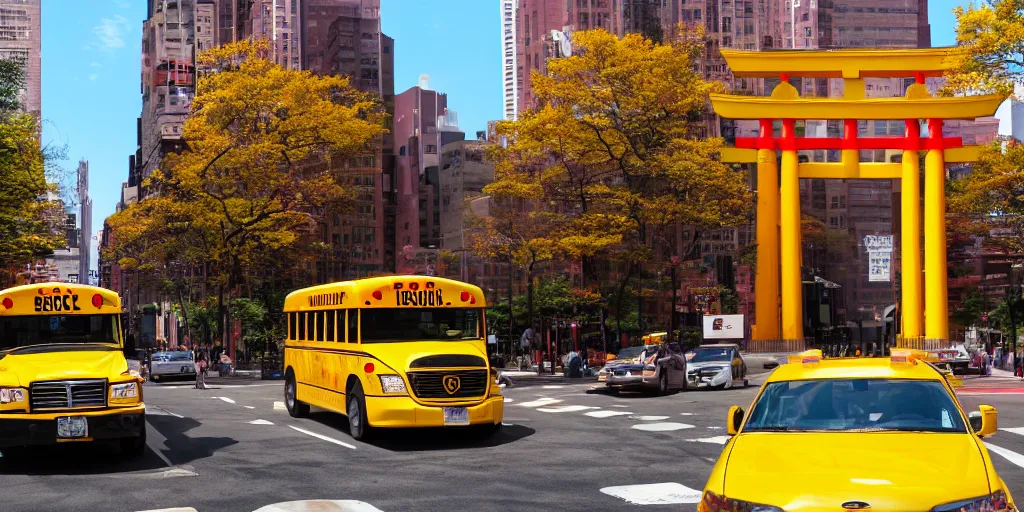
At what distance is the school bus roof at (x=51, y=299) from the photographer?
17766 mm

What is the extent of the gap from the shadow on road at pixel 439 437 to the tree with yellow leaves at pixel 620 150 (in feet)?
83.3

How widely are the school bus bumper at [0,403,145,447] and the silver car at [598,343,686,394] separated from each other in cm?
1819

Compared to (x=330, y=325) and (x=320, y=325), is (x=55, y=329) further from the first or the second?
(x=320, y=325)

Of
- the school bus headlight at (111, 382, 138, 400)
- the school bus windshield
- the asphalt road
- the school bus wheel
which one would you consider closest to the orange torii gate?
the asphalt road

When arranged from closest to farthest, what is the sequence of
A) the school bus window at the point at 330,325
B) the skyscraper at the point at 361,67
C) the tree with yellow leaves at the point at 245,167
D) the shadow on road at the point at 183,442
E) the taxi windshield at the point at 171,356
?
the shadow on road at the point at 183,442, the school bus window at the point at 330,325, the tree with yellow leaves at the point at 245,167, the taxi windshield at the point at 171,356, the skyscraper at the point at 361,67

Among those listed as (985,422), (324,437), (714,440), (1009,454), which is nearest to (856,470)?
(985,422)

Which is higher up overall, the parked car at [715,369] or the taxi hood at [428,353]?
the taxi hood at [428,353]

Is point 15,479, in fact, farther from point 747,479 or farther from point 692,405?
point 692,405

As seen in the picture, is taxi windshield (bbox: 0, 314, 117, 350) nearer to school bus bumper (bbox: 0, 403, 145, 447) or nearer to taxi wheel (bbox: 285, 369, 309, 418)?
school bus bumper (bbox: 0, 403, 145, 447)

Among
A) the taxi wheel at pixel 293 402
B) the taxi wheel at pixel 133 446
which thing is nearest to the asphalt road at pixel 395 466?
the taxi wheel at pixel 133 446

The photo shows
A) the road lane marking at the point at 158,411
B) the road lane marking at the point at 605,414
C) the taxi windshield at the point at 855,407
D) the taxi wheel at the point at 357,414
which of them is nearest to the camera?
the taxi windshield at the point at 855,407

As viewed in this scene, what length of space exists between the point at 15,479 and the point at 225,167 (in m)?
37.8

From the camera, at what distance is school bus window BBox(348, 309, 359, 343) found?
19203 mm

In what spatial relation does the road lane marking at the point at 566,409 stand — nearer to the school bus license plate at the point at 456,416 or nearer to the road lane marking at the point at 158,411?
the road lane marking at the point at 158,411
